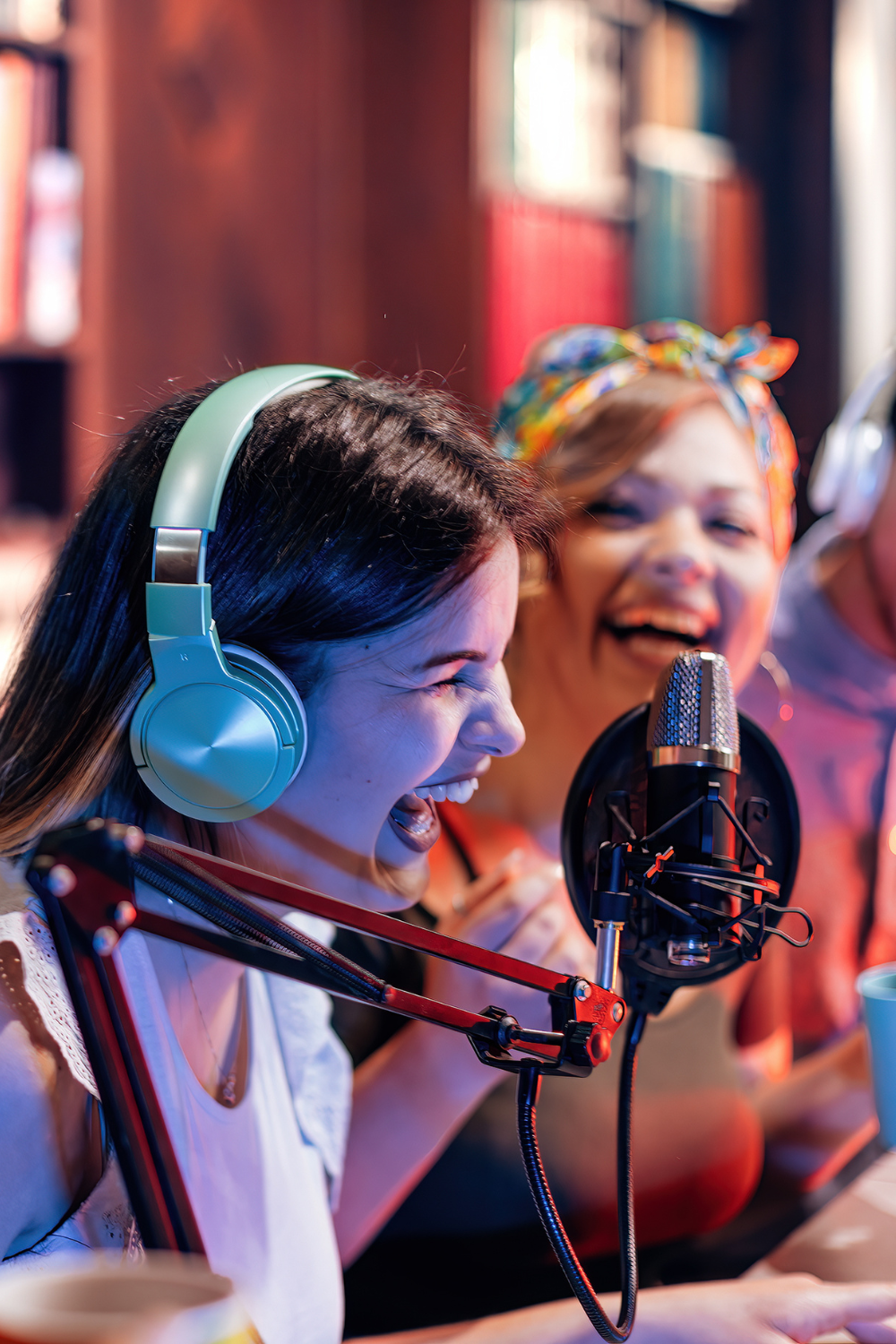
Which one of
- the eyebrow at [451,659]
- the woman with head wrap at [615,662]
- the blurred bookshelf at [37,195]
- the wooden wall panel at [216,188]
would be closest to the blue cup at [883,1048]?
the woman with head wrap at [615,662]

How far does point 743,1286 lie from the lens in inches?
29.7

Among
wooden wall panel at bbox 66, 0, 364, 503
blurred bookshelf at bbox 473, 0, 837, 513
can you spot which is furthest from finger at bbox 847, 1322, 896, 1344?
blurred bookshelf at bbox 473, 0, 837, 513

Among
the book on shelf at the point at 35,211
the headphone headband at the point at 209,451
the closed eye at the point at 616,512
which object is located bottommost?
the closed eye at the point at 616,512

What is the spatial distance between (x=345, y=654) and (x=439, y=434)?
0.14 meters

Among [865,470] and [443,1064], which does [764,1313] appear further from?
[865,470]

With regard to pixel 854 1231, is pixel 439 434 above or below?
above

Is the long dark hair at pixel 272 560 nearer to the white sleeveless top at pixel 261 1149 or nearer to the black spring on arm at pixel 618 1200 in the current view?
the white sleeveless top at pixel 261 1149

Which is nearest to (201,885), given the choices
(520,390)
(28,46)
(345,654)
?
(345,654)

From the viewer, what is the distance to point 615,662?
872mm

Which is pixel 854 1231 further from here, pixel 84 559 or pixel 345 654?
pixel 84 559

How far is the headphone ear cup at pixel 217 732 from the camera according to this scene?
1.97 ft

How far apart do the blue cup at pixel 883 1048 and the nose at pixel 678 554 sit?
13.0 inches

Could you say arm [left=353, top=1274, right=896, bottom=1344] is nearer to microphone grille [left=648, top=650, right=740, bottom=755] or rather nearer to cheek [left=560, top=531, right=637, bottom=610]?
microphone grille [left=648, top=650, right=740, bottom=755]

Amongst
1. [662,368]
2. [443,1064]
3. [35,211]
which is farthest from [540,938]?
[35,211]
